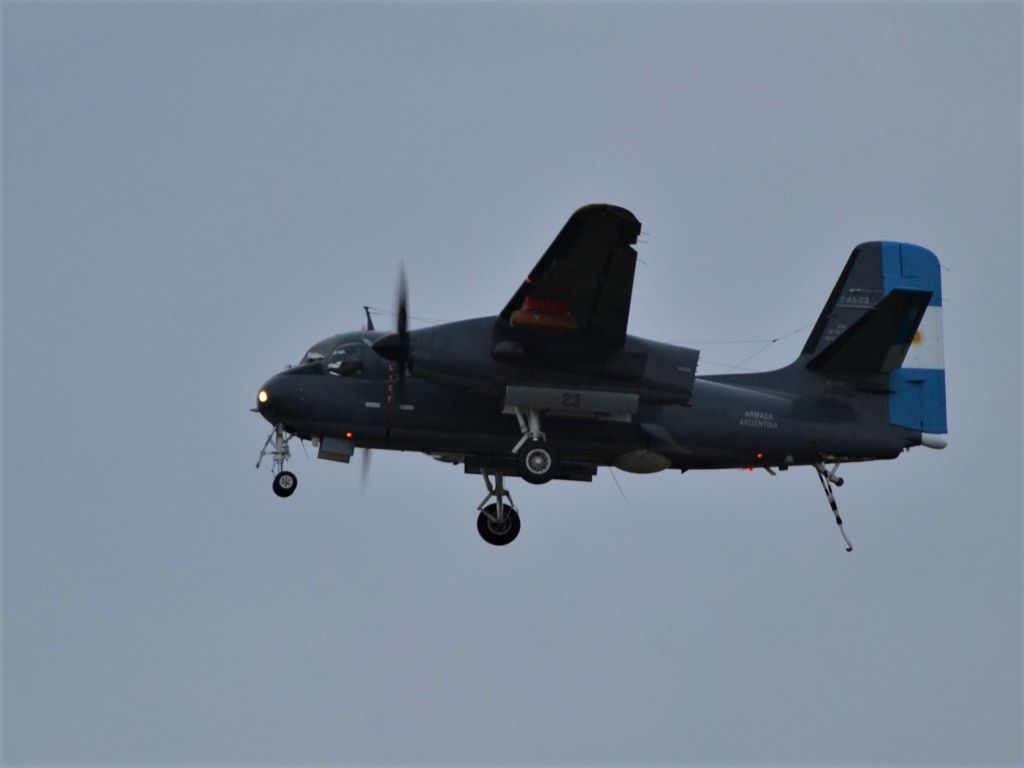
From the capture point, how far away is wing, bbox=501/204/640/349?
29.1 m

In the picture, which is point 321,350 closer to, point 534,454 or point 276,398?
point 276,398

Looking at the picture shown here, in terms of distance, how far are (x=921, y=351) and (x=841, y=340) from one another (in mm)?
2268

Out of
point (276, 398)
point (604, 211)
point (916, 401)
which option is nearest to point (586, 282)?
point (604, 211)

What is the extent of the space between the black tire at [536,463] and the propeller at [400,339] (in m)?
2.58

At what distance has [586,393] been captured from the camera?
31391mm

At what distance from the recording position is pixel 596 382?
31.4 m

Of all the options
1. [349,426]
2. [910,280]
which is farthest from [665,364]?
[910,280]

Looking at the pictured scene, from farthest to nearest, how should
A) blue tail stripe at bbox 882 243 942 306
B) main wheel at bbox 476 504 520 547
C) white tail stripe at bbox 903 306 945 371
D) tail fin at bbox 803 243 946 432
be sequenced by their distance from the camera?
blue tail stripe at bbox 882 243 942 306
white tail stripe at bbox 903 306 945 371
main wheel at bbox 476 504 520 547
tail fin at bbox 803 243 946 432

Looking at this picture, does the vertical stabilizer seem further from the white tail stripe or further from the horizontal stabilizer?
the horizontal stabilizer

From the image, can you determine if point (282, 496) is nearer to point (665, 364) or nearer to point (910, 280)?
point (665, 364)

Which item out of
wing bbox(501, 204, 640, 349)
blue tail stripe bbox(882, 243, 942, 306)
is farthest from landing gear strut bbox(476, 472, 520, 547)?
blue tail stripe bbox(882, 243, 942, 306)

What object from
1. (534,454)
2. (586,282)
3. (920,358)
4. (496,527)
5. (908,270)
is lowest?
(496,527)

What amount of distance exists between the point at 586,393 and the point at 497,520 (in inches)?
157

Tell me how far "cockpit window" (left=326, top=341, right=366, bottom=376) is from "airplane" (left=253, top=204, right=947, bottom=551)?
0.06ft
